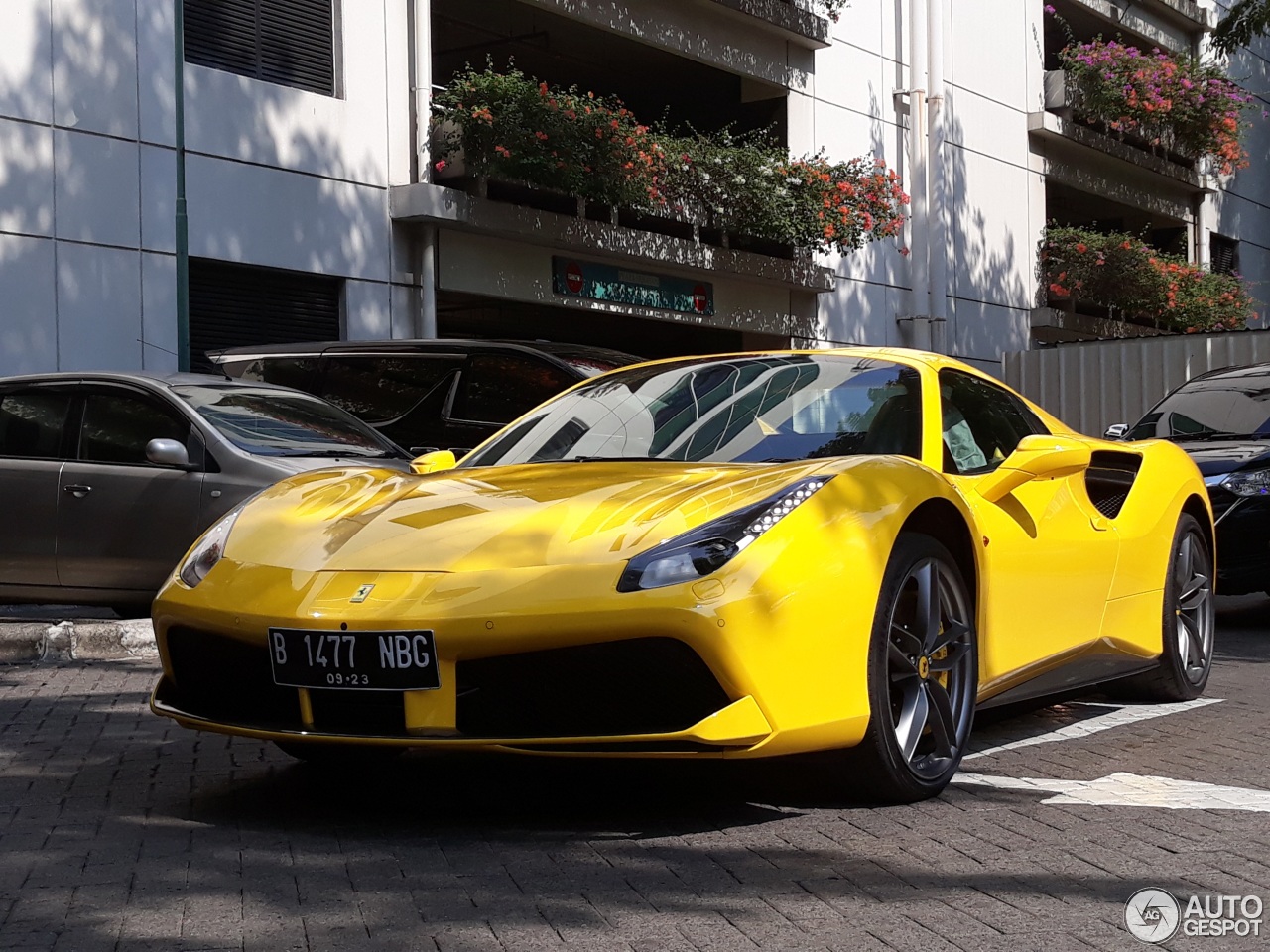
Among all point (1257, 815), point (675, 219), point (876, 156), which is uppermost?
point (876, 156)

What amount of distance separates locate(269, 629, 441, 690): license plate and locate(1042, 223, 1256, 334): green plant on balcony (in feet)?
81.4

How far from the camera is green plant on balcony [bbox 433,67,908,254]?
1650cm

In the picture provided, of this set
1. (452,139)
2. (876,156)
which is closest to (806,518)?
(452,139)

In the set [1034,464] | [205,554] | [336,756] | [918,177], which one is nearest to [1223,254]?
[918,177]

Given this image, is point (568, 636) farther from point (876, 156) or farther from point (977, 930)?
point (876, 156)

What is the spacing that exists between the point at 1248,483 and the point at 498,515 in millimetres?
6754

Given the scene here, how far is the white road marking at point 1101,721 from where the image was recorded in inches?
217

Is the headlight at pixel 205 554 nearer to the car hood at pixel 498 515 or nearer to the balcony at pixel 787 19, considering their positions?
the car hood at pixel 498 515

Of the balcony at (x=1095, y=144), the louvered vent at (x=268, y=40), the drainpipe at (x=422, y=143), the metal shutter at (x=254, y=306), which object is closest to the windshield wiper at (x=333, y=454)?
the metal shutter at (x=254, y=306)

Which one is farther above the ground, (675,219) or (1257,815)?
(675,219)

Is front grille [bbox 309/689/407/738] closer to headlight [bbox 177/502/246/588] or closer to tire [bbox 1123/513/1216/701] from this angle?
headlight [bbox 177/502/246/588]

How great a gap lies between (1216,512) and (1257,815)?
5785mm

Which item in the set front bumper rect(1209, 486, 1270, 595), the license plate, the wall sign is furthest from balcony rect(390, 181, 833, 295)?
the license plate

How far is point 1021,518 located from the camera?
521cm
